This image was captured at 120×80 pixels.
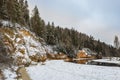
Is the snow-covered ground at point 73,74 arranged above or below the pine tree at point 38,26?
below

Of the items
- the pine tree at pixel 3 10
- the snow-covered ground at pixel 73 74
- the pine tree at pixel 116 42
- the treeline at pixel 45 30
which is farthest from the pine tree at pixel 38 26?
the pine tree at pixel 116 42

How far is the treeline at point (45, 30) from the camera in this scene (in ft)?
181

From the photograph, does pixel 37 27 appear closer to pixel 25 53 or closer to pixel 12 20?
pixel 12 20

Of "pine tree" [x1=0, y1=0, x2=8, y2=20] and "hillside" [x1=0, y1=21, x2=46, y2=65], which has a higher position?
"pine tree" [x1=0, y1=0, x2=8, y2=20]

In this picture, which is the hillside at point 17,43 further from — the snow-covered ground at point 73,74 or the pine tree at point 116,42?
the pine tree at point 116,42

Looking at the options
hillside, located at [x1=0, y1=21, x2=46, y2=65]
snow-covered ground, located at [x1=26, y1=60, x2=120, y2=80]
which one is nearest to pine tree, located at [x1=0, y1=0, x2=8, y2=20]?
hillside, located at [x1=0, y1=21, x2=46, y2=65]

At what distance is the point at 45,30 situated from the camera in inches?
3644

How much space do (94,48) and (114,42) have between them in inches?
1150

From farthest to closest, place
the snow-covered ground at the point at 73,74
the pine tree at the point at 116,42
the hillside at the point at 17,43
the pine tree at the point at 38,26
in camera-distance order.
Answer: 1. the pine tree at the point at 116,42
2. the pine tree at the point at 38,26
3. the hillside at the point at 17,43
4. the snow-covered ground at the point at 73,74

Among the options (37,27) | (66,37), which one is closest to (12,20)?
(37,27)

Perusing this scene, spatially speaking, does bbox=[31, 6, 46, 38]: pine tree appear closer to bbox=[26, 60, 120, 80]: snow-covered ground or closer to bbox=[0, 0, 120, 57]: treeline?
bbox=[0, 0, 120, 57]: treeline

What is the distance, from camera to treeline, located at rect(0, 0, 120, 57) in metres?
55.0

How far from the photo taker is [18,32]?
4638 centimetres

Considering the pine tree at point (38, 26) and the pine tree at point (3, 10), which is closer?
the pine tree at point (3, 10)
